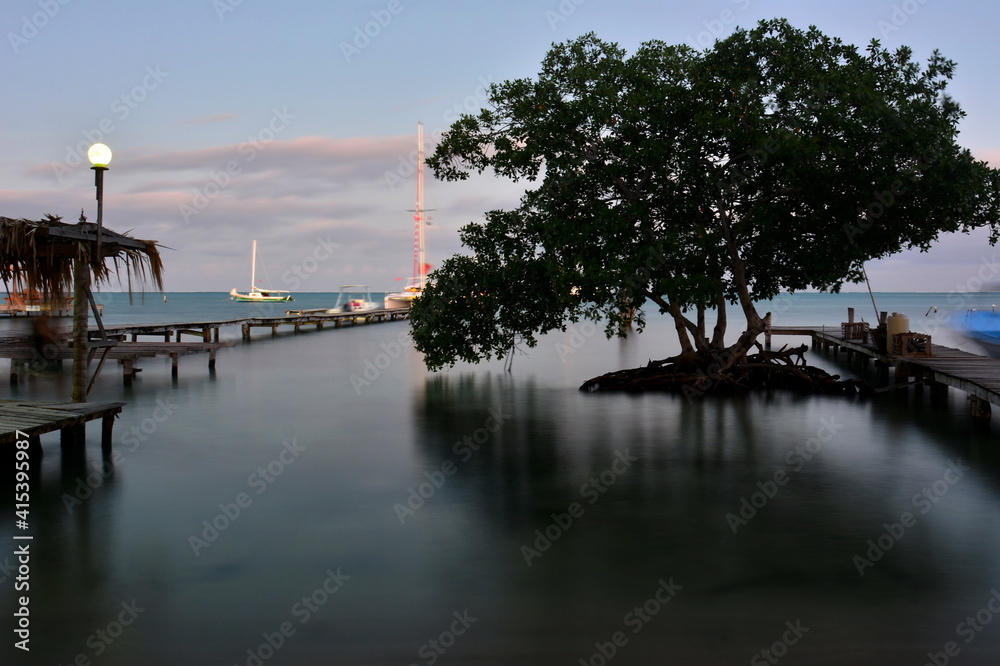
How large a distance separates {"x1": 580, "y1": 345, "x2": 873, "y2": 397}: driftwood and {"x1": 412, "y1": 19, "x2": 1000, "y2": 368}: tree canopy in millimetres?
1238

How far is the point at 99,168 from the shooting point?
12.5 m

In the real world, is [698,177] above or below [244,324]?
above

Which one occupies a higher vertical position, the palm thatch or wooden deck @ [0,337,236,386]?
the palm thatch

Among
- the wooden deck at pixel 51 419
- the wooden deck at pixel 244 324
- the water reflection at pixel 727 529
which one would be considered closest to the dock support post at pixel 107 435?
the wooden deck at pixel 51 419

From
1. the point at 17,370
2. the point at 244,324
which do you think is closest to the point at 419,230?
the point at 244,324

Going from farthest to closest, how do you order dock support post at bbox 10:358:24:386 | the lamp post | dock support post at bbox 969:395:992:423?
1. dock support post at bbox 10:358:24:386
2. dock support post at bbox 969:395:992:423
3. the lamp post

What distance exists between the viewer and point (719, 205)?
19688 millimetres

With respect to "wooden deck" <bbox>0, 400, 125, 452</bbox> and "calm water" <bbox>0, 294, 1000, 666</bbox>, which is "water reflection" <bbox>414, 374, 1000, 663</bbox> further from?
"wooden deck" <bbox>0, 400, 125, 452</bbox>

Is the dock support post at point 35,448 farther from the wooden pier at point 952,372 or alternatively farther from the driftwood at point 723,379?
the wooden pier at point 952,372

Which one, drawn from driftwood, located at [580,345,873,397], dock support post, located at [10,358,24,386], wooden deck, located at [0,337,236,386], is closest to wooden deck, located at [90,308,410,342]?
dock support post, located at [10,358,24,386]

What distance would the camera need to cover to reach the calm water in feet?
19.7

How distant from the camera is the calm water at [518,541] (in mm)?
6012

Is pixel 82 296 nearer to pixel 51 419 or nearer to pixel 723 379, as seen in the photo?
pixel 51 419

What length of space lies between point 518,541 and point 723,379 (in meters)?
13.5
